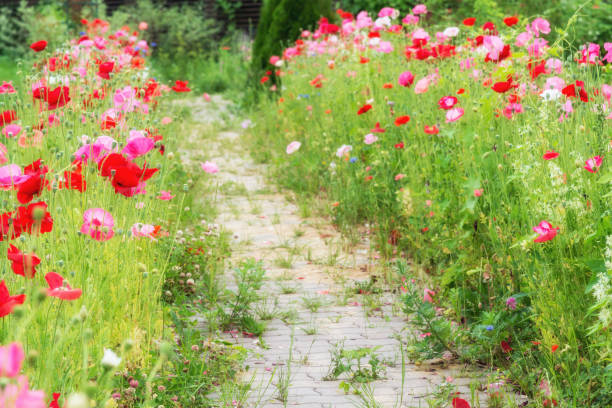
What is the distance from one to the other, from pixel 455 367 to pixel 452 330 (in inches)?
12.0

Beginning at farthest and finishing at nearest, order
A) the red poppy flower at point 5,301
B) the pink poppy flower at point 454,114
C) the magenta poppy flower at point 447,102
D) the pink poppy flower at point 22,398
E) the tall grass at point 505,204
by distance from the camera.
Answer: the magenta poppy flower at point 447,102
the pink poppy flower at point 454,114
the tall grass at point 505,204
the red poppy flower at point 5,301
the pink poppy flower at point 22,398

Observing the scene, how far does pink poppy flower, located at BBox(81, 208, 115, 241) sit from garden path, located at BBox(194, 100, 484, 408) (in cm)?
85

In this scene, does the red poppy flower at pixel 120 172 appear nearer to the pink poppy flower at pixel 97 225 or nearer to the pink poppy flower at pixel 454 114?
the pink poppy flower at pixel 97 225

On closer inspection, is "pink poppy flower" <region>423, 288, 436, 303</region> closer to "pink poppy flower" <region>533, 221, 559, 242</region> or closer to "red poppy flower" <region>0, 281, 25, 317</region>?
"pink poppy flower" <region>533, 221, 559, 242</region>

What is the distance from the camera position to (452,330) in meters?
3.04

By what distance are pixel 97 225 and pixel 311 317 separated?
1.59 m

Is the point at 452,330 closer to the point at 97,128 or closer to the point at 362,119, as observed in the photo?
the point at 97,128

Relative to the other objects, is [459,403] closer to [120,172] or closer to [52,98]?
[120,172]

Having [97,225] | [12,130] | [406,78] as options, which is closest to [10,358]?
[97,225]

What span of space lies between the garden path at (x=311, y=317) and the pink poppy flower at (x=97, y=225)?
850 millimetres

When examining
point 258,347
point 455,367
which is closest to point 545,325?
point 455,367

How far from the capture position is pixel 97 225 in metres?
2.01

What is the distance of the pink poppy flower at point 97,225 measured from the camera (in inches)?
78.4

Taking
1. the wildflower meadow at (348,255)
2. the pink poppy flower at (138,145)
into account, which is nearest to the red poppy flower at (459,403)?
the wildflower meadow at (348,255)
